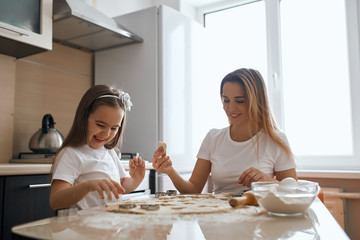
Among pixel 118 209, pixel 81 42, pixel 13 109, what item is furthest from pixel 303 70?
pixel 118 209

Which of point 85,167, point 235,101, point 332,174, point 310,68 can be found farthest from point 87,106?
point 310,68

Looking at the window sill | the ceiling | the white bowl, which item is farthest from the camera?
the ceiling

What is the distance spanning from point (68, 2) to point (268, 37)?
1.76 metres

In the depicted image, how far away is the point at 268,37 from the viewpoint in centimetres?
300

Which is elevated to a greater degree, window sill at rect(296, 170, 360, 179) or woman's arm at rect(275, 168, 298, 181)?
woman's arm at rect(275, 168, 298, 181)

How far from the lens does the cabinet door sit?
4.76 ft

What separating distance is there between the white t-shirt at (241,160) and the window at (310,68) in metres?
1.24

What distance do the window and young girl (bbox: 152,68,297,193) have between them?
1237 mm

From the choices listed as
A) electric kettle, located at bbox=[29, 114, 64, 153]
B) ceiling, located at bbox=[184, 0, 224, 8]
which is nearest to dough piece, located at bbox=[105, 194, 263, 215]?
electric kettle, located at bbox=[29, 114, 64, 153]

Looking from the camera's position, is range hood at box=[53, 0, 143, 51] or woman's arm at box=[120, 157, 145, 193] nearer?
woman's arm at box=[120, 157, 145, 193]

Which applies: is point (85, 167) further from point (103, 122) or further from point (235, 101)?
point (235, 101)

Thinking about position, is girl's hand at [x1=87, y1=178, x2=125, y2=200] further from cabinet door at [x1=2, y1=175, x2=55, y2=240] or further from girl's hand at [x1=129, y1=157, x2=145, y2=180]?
cabinet door at [x1=2, y1=175, x2=55, y2=240]

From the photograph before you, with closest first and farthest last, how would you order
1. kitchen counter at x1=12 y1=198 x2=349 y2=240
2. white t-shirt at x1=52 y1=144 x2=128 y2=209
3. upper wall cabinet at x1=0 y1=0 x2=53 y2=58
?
1. kitchen counter at x1=12 y1=198 x2=349 y2=240
2. white t-shirt at x1=52 y1=144 x2=128 y2=209
3. upper wall cabinet at x1=0 y1=0 x2=53 y2=58

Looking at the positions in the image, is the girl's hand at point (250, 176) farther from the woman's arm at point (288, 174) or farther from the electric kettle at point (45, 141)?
the electric kettle at point (45, 141)
